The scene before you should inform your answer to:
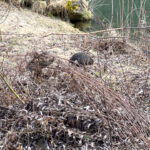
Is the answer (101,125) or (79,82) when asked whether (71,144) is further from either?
(79,82)

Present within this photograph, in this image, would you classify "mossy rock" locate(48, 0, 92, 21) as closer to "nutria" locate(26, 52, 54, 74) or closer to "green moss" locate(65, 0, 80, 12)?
"green moss" locate(65, 0, 80, 12)

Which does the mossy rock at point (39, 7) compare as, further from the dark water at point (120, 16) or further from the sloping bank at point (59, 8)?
the dark water at point (120, 16)

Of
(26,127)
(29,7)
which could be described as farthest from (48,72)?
(29,7)

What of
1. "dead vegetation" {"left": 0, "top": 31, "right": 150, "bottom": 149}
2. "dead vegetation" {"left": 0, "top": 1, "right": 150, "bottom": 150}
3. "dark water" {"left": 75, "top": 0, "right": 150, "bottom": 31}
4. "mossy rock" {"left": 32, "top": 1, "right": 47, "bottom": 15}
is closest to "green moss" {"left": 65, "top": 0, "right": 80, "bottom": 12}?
"dark water" {"left": 75, "top": 0, "right": 150, "bottom": 31}

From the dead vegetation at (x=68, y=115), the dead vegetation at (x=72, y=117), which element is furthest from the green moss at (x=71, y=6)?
the dead vegetation at (x=72, y=117)

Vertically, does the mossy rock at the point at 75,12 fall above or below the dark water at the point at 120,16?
above

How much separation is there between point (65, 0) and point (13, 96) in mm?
9590

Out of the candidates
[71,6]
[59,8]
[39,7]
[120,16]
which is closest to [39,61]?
[120,16]

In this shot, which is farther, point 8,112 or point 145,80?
point 145,80

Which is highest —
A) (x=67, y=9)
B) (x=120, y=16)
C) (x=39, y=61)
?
(x=67, y=9)

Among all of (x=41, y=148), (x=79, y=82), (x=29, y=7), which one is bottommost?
(x=41, y=148)

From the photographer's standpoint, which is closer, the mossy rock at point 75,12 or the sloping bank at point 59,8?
the sloping bank at point 59,8

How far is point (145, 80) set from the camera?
12.0ft

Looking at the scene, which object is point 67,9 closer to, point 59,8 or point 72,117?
point 59,8
